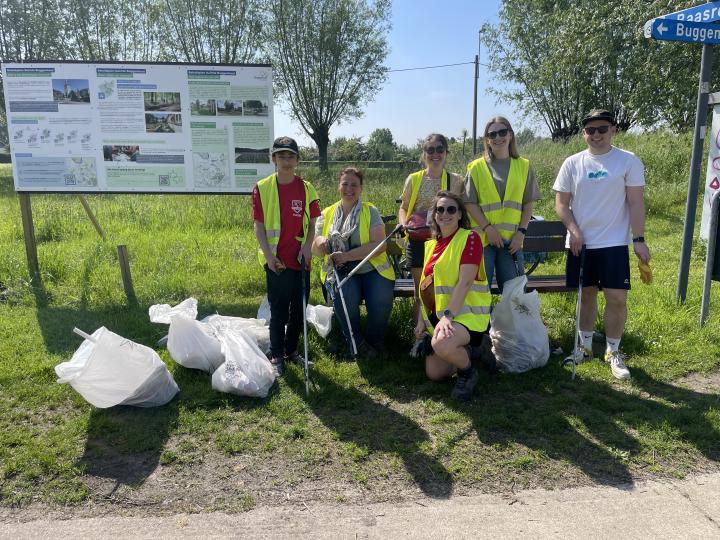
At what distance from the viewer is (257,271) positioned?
6.70 m

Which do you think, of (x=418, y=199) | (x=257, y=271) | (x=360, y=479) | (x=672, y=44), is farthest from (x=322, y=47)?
(x=360, y=479)

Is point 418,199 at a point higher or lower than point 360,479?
higher

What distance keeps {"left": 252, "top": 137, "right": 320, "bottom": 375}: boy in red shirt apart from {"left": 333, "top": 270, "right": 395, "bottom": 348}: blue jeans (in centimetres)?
46

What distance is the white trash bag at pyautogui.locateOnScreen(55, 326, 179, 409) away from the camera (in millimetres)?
3375

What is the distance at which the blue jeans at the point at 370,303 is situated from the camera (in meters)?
4.52

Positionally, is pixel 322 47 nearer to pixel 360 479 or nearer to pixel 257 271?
pixel 257 271

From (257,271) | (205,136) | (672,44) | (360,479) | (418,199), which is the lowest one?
(360,479)

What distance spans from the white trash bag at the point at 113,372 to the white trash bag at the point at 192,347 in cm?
45

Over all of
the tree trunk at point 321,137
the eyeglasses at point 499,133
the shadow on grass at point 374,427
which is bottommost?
the shadow on grass at point 374,427

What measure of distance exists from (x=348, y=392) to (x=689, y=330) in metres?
3.15

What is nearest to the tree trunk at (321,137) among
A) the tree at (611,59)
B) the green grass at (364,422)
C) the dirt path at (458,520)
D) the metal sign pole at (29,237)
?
the tree at (611,59)

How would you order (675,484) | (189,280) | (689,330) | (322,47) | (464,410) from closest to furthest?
(675,484) < (464,410) < (689,330) < (189,280) < (322,47)

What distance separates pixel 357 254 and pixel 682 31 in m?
3.26

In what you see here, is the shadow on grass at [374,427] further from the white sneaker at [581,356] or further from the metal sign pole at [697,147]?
the metal sign pole at [697,147]
